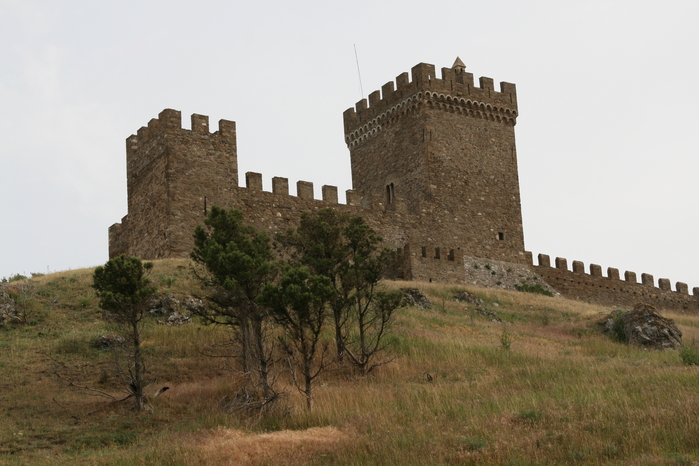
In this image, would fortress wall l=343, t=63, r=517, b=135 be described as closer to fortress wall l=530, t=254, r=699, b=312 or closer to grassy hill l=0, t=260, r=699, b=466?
fortress wall l=530, t=254, r=699, b=312

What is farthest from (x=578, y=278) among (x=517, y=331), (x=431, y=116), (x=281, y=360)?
(x=281, y=360)

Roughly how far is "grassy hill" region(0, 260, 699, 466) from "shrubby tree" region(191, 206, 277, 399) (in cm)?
65

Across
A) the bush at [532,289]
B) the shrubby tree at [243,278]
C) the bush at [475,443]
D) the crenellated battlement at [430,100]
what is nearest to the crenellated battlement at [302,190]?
the crenellated battlement at [430,100]

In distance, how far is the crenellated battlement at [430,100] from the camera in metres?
38.2

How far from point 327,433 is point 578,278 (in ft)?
92.2

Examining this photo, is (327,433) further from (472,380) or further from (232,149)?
(232,149)

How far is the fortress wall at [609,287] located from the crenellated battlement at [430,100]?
23.2 feet

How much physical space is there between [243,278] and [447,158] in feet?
70.0

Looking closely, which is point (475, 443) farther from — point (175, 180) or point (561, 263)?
point (561, 263)

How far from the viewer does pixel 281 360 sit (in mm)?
20531

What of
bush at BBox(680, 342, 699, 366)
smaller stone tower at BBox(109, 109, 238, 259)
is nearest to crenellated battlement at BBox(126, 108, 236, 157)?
smaller stone tower at BBox(109, 109, 238, 259)

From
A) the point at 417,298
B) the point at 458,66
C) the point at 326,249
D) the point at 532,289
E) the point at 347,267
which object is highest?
the point at 458,66

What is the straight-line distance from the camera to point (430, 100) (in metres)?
38.1

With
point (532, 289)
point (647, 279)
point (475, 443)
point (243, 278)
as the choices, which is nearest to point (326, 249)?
point (243, 278)
